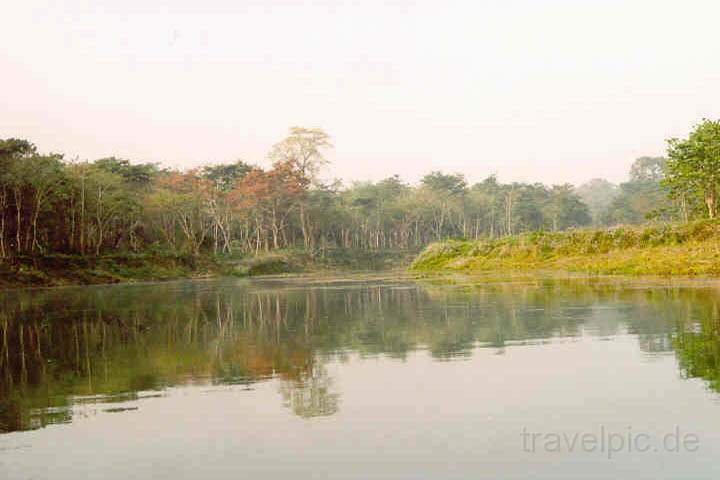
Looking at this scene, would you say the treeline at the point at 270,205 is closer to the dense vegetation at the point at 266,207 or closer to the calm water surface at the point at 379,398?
the dense vegetation at the point at 266,207

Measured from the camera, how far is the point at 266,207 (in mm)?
85125

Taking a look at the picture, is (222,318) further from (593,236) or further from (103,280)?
(103,280)

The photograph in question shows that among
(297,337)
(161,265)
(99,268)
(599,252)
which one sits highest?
(599,252)

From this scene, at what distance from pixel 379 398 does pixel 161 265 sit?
62596 mm

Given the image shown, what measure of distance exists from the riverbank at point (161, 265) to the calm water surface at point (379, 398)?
129ft

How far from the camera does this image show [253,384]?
999cm

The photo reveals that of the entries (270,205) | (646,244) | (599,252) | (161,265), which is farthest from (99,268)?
(646,244)

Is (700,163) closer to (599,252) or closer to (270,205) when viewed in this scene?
(599,252)

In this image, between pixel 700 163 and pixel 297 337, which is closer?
pixel 297 337

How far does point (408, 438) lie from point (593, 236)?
123 feet

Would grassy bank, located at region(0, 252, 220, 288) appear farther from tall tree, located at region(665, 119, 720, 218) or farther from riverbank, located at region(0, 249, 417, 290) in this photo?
tall tree, located at region(665, 119, 720, 218)

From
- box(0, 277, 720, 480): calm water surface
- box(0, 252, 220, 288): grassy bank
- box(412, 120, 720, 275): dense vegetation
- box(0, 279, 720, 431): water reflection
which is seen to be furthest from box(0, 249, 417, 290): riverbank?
box(0, 277, 720, 480): calm water surface

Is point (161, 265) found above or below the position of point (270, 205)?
below

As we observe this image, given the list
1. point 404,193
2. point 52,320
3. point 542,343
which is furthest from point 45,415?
point 404,193
